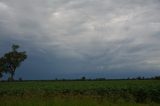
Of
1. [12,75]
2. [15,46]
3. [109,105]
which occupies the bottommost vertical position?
[109,105]

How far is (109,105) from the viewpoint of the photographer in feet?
52.7

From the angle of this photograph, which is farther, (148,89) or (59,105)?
(148,89)

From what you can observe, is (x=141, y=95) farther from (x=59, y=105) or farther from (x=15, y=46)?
(x=15, y=46)

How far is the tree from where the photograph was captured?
88875 mm

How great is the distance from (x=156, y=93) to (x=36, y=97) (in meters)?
16.7

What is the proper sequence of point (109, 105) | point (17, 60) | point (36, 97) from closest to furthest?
point (109, 105) → point (36, 97) → point (17, 60)

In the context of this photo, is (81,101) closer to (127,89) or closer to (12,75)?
(127,89)

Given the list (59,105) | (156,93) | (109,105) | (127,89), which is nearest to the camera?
(59,105)

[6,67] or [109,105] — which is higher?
[6,67]

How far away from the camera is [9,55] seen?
8950 centimetres

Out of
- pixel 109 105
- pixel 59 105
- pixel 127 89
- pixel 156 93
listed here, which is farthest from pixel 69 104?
pixel 127 89

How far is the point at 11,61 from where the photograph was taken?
88.9 metres

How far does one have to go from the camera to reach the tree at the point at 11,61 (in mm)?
88875

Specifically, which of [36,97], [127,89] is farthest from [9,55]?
[36,97]
